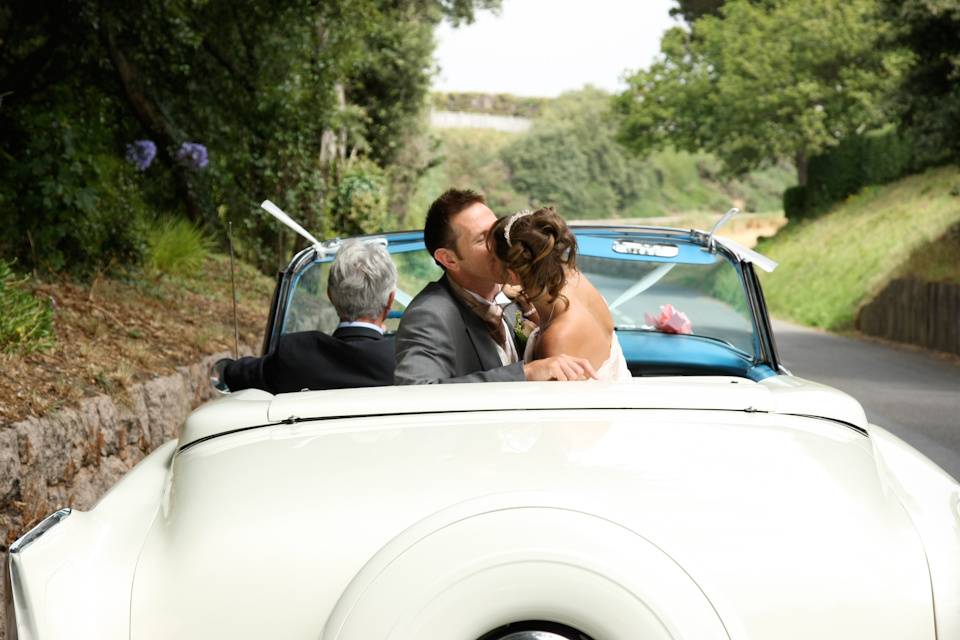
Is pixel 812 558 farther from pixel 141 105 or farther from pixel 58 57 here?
pixel 141 105

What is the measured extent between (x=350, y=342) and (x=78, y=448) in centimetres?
261

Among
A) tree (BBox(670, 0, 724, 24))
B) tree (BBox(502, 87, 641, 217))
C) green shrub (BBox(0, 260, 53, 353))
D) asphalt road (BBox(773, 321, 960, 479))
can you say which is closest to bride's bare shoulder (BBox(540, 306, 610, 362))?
green shrub (BBox(0, 260, 53, 353))

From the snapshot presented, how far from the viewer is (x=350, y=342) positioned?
4.02 meters

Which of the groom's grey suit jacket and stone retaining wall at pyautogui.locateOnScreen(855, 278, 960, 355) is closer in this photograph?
the groom's grey suit jacket

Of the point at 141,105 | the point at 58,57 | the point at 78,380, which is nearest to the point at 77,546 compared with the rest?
the point at 78,380

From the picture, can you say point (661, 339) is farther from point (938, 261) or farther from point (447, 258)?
point (938, 261)

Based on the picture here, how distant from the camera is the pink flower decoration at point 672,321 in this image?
536 centimetres

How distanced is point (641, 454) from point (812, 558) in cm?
36

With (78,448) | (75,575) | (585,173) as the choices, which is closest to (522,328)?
(75,575)

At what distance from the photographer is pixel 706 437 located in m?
2.35

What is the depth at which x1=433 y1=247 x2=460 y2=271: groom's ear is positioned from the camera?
371 cm

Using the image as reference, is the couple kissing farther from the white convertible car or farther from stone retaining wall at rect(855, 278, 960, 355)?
stone retaining wall at rect(855, 278, 960, 355)

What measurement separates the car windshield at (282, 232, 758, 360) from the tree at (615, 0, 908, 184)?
3862 centimetres

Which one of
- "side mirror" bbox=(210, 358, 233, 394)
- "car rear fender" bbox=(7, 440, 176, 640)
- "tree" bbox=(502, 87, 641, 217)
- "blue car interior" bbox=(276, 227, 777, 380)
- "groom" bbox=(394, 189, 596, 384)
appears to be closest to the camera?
"car rear fender" bbox=(7, 440, 176, 640)
